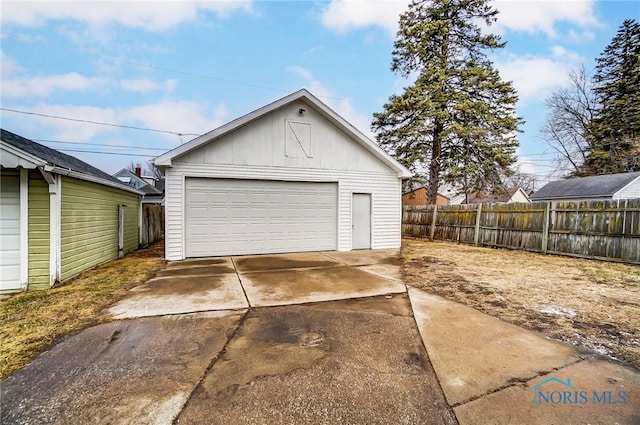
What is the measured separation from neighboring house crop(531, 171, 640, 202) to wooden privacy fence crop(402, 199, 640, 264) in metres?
10.4

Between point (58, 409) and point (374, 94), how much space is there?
19071 millimetres

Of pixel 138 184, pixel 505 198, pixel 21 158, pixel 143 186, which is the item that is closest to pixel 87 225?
pixel 21 158

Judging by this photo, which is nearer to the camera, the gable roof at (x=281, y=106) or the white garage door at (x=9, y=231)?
the white garage door at (x=9, y=231)

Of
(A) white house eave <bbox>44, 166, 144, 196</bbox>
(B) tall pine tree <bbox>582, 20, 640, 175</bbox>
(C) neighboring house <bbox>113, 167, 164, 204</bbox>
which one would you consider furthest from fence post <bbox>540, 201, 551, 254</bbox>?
(C) neighboring house <bbox>113, 167, 164, 204</bbox>

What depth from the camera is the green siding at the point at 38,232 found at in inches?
206

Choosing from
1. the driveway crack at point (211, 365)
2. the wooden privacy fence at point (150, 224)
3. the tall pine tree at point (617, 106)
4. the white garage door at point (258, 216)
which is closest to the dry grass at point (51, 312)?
the driveway crack at point (211, 365)

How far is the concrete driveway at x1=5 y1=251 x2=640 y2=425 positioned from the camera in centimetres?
203

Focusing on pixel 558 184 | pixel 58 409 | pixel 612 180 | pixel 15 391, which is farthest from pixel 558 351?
pixel 558 184

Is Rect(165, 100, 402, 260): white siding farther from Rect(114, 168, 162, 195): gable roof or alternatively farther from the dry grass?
Rect(114, 168, 162, 195): gable roof

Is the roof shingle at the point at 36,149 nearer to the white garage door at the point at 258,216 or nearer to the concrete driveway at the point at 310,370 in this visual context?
the white garage door at the point at 258,216

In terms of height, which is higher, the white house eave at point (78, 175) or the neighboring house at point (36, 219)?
the white house eave at point (78, 175)

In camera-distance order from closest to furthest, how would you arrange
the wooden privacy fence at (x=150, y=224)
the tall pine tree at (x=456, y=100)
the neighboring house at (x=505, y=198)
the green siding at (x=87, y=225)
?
the green siding at (x=87, y=225) < the wooden privacy fence at (x=150, y=224) < the tall pine tree at (x=456, y=100) < the neighboring house at (x=505, y=198)

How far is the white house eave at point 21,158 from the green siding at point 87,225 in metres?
0.95

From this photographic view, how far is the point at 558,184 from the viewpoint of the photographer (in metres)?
22.3
